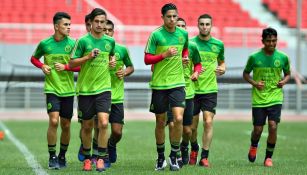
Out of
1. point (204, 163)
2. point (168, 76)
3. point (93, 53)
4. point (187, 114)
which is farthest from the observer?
point (187, 114)

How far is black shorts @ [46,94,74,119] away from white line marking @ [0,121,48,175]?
0.83 metres

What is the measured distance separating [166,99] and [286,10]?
2913cm

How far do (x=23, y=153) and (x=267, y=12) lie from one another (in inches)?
1028

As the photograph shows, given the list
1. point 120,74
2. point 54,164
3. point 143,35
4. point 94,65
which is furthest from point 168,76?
point 143,35

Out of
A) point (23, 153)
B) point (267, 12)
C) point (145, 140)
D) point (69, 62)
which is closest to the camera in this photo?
point (69, 62)

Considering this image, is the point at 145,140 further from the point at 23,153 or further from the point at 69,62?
the point at 69,62

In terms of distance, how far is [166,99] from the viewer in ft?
41.0

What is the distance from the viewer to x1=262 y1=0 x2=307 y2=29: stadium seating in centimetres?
4028

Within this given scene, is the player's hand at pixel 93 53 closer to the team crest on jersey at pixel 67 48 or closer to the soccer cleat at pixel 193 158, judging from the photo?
the team crest on jersey at pixel 67 48

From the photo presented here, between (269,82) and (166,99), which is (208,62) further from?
(166,99)

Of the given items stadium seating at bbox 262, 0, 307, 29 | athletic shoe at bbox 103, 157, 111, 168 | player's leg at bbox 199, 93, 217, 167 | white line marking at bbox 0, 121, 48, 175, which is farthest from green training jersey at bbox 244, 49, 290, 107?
stadium seating at bbox 262, 0, 307, 29

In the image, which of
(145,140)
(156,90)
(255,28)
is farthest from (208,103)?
(255,28)

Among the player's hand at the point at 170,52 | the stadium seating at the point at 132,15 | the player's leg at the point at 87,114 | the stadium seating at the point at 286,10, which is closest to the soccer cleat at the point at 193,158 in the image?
the player's leg at the point at 87,114

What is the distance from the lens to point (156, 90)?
1253 cm
